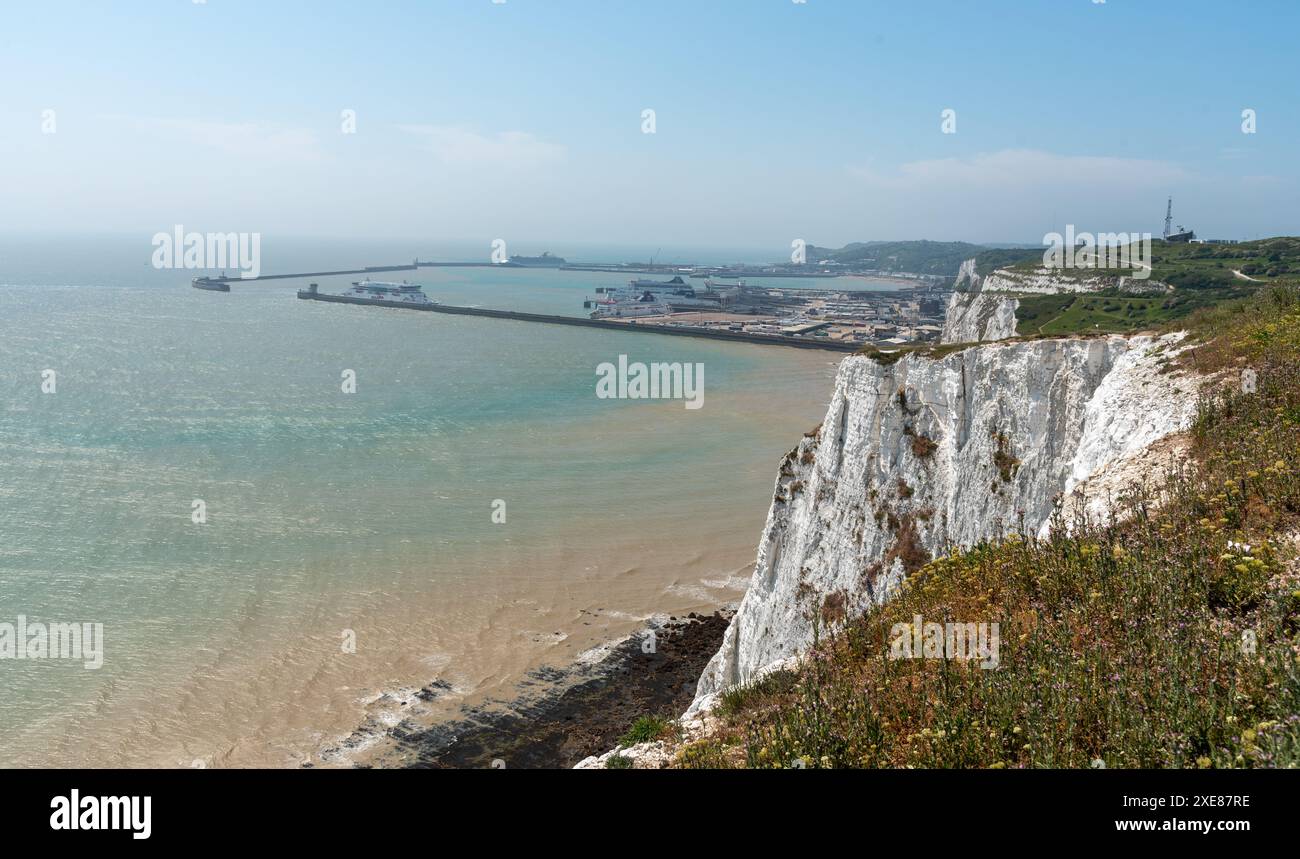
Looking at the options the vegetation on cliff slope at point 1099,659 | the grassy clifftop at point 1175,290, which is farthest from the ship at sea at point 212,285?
the vegetation on cliff slope at point 1099,659

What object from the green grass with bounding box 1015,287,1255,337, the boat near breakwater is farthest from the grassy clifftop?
the boat near breakwater

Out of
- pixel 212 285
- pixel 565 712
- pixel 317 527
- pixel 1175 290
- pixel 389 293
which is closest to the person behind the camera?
pixel 565 712

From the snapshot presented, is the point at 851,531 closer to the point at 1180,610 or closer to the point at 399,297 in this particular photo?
the point at 1180,610

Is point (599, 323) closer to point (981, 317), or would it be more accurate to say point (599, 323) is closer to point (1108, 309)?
point (981, 317)

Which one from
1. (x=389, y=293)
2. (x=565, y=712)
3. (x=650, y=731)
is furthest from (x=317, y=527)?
(x=389, y=293)

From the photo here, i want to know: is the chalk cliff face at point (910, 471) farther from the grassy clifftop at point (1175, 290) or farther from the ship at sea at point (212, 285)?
the ship at sea at point (212, 285)

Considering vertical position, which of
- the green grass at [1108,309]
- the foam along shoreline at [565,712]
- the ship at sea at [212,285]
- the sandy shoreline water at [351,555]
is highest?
the ship at sea at [212,285]
